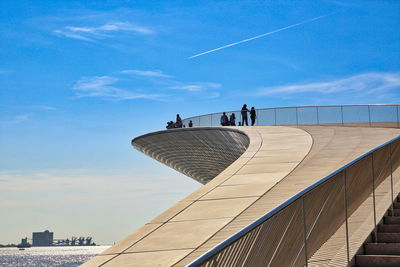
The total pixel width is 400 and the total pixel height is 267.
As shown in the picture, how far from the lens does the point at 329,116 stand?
37812 mm

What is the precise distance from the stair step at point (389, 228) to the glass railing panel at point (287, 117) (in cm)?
2926

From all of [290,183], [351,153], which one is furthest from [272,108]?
[290,183]

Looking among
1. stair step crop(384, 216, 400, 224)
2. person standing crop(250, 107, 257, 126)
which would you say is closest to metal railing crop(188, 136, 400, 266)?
stair step crop(384, 216, 400, 224)

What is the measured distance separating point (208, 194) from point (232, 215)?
106 inches

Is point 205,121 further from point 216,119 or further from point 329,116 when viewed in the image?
point 329,116

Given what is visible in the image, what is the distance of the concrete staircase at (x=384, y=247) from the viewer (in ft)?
22.0

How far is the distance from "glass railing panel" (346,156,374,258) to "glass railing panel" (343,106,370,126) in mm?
29913

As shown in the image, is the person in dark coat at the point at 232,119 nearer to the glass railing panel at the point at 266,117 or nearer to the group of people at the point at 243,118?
the group of people at the point at 243,118

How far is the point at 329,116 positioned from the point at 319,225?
106ft

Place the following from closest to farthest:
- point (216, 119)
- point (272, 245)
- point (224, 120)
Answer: point (272, 245) < point (224, 120) < point (216, 119)

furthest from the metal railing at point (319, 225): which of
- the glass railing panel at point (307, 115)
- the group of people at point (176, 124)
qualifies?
the group of people at point (176, 124)

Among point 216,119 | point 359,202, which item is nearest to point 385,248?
point 359,202

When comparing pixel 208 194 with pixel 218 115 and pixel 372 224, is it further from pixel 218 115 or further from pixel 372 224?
pixel 218 115

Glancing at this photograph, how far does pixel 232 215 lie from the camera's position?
11734 mm
